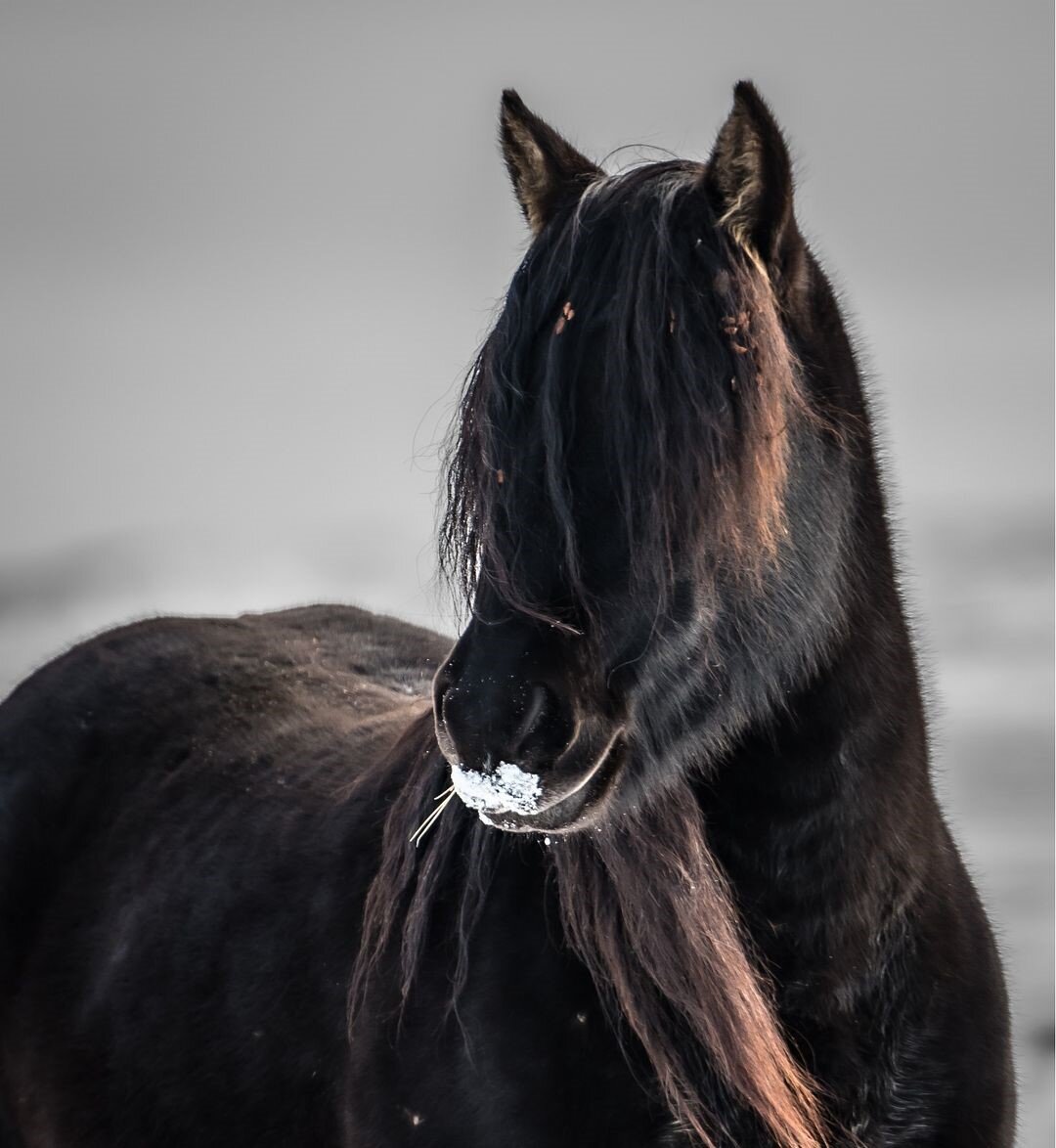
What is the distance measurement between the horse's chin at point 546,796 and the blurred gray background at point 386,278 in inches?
151

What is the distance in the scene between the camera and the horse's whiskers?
2.11 meters

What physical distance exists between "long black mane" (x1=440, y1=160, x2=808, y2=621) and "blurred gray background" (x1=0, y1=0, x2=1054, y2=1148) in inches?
154

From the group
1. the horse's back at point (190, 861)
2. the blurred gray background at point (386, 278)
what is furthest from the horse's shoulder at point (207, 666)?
the blurred gray background at point (386, 278)

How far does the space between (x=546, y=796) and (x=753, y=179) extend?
824 mm

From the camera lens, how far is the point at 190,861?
2754 mm

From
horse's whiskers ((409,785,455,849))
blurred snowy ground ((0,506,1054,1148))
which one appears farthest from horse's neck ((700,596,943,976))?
blurred snowy ground ((0,506,1054,1148))

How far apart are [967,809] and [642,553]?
212 inches

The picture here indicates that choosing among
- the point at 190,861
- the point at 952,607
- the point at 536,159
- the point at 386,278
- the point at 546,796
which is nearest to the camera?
the point at 546,796

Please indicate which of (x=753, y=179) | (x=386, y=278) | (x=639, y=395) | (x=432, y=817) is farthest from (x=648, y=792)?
(x=386, y=278)

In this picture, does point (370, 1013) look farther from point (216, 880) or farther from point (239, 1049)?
point (216, 880)

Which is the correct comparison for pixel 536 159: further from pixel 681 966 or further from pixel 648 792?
pixel 681 966

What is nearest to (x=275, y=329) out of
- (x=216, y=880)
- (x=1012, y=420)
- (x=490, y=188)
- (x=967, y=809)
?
(x=1012, y=420)

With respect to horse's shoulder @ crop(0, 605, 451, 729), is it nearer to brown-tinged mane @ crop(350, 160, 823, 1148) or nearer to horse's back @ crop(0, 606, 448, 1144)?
horse's back @ crop(0, 606, 448, 1144)

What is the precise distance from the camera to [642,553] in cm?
179
